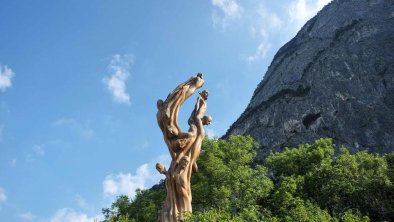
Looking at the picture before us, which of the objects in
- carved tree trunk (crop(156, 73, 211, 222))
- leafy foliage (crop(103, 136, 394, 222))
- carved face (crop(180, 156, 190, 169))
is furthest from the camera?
leafy foliage (crop(103, 136, 394, 222))

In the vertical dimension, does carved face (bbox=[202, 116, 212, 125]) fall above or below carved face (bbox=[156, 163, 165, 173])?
above

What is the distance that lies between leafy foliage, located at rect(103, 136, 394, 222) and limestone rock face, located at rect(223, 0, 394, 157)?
1354 inches

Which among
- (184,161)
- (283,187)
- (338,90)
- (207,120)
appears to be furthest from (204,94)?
(338,90)

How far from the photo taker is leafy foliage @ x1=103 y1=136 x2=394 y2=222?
1888cm

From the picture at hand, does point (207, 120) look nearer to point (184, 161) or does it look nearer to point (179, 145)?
point (179, 145)

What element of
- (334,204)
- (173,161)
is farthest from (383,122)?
(173,161)

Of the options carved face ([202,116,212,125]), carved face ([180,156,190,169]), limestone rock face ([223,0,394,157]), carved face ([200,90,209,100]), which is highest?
limestone rock face ([223,0,394,157])

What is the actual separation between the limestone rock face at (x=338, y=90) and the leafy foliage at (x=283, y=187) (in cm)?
3440

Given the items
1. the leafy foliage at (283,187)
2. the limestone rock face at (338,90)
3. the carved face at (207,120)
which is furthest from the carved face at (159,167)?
the limestone rock face at (338,90)

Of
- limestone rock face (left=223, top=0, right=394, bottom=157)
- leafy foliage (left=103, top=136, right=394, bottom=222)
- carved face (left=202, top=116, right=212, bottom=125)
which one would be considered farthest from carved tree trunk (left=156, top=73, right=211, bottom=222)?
limestone rock face (left=223, top=0, right=394, bottom=157)

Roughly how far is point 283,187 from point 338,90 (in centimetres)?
4992

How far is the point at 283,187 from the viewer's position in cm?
1959

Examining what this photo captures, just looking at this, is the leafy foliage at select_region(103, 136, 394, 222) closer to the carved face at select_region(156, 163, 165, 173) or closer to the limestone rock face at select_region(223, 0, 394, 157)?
the carved face at select_region(156, 163, 165, 173)

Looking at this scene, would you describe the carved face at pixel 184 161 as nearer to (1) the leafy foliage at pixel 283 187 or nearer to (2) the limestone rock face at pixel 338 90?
(1) the leafy foliage at pixel 283 187
